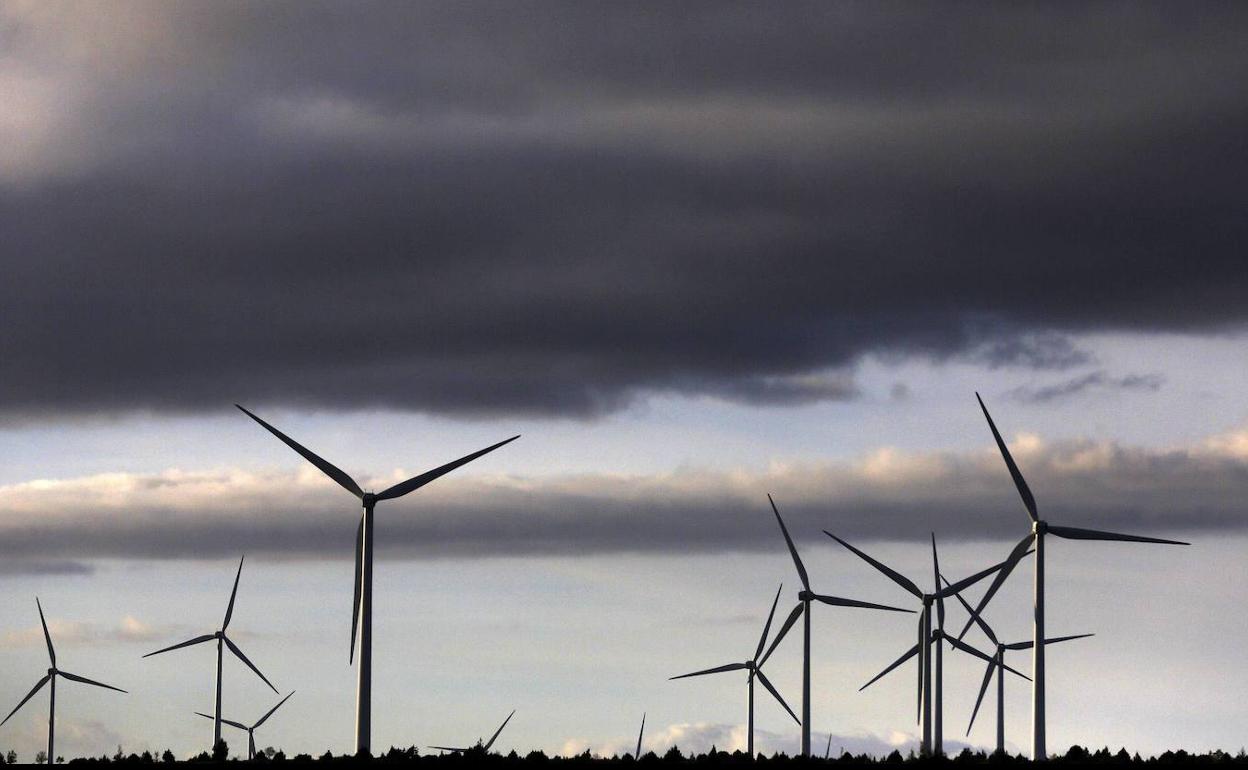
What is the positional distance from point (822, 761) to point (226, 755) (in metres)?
38.4

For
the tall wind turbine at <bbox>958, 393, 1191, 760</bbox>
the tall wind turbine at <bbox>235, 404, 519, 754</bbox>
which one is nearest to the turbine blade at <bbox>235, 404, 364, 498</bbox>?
the tall wind turbine at <bbox>235, 404, 519, 754</bbox>

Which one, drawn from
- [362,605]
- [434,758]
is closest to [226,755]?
[362,605]

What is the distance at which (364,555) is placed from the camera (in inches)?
5581

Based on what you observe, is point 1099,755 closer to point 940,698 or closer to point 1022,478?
point 1022,478

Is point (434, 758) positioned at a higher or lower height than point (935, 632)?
lower

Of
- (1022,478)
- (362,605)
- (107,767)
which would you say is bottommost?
(107,767)

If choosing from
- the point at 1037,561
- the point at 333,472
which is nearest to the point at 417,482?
the point at 333,472

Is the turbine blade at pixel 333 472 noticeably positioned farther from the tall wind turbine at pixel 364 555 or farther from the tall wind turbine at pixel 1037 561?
the tall wind turbine at pixel 1037 561

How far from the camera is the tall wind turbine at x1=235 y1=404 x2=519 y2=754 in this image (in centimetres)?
13512

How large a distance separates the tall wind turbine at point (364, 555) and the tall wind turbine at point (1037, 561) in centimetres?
3554

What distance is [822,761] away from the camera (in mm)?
124750

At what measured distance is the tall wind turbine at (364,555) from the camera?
135125mm

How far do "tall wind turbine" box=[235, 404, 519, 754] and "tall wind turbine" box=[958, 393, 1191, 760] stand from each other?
35.5 meters

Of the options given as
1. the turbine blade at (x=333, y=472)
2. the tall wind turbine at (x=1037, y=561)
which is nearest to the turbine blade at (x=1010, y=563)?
the tall wind turbine at (x=1037, y=561)
